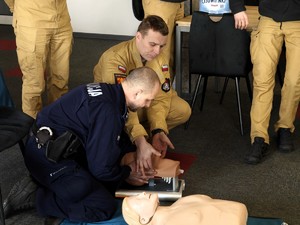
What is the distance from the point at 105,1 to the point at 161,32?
3.47 meters

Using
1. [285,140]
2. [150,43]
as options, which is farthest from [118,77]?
[285,140]

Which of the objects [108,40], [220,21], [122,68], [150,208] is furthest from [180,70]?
[108,40]

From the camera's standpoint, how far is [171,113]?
10.00 feet

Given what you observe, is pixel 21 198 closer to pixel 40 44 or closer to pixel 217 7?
pixel 40 44

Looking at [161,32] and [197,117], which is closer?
[161,32]

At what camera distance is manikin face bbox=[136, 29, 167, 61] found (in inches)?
104

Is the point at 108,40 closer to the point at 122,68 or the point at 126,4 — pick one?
the point at 126,4

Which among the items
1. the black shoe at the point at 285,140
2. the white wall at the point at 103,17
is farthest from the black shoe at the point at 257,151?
the white wall at the point at 103,17

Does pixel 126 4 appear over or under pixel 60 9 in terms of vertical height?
under

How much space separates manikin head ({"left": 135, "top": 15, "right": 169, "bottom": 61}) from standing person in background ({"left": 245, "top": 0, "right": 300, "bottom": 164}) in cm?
64

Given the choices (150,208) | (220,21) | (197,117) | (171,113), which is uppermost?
(220,21)

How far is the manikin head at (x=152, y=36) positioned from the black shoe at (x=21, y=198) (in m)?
0.95

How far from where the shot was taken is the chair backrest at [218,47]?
3.14 meters

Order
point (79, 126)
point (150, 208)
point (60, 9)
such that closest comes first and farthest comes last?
point (150, 208)
point (79, 126)
point (60, 9)
